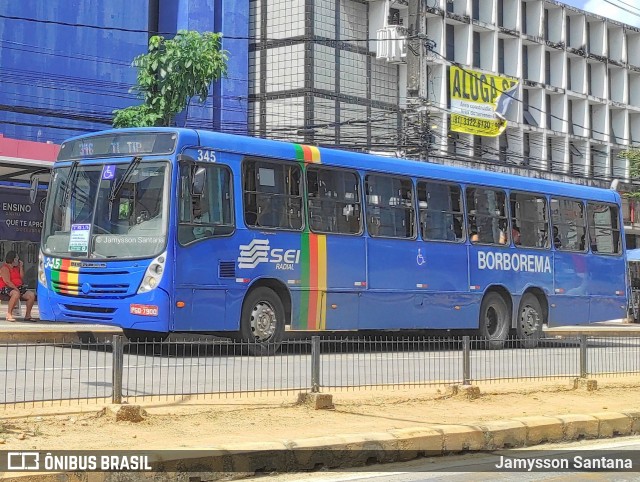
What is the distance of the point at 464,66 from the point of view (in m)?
47.8

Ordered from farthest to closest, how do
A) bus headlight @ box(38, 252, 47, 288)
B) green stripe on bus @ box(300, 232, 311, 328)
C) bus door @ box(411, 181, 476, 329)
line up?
bus door @ box(411, 181, 476, 329), green stripe on bus @ box(300, 232, 311, 328), bus headlight @ box(38, 252, 47, 288)

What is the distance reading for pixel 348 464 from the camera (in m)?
9.04

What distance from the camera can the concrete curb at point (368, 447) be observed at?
8.00 m

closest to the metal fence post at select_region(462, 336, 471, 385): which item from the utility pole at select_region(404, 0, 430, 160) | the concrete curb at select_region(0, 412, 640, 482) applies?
the concrete curb at select_region(0, 412, 640, 482)

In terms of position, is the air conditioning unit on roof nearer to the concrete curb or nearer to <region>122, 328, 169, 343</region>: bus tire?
<region>122, 328, 169, 343</region>: bus tire

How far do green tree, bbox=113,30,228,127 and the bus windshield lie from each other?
1124 centimetres

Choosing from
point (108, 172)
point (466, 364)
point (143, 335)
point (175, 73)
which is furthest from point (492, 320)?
point (175, 73)

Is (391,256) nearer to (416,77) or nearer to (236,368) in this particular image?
(236,368)

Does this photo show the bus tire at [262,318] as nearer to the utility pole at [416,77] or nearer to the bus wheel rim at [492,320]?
the bus wheel rim at [492,320]

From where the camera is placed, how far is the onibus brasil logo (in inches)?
672

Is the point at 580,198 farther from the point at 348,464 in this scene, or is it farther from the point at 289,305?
the point at 348,464

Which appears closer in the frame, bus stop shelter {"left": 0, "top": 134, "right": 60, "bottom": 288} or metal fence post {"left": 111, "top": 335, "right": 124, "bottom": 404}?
metal fence post {"left": 111, "top": 335, "right": 124, "bottom": 404}

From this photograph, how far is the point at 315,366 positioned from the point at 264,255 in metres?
6.01

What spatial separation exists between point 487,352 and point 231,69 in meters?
25.7
